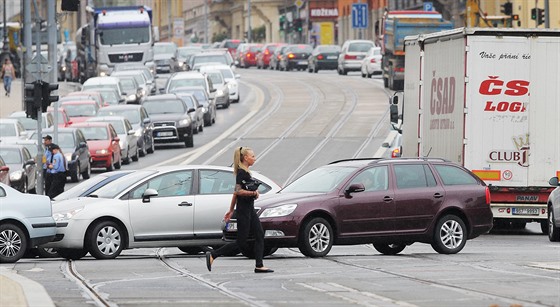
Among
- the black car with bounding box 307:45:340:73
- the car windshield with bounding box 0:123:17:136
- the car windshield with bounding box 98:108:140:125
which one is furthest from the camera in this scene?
the black car with bounding box 307:45:340:73

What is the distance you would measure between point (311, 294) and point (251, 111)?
50437 mm

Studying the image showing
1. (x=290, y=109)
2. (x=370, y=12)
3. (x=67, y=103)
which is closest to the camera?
(x=67, y=103)

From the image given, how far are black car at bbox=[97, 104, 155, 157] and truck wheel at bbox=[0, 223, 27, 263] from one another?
27.3 m

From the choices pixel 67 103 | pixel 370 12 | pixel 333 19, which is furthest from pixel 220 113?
pixel 333 19

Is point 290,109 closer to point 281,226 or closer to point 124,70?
point 124,70

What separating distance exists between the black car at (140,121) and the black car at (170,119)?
753mm

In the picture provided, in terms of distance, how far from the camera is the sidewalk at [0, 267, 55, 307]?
13711mm

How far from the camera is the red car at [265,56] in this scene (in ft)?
337

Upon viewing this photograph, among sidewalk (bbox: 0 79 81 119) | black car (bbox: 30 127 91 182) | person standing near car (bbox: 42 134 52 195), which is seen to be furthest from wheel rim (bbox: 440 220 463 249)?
sidewalk (bbox: 0 79 81 119)

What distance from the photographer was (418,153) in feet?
97.2

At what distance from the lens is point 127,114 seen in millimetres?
50125

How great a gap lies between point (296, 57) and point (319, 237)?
244ft

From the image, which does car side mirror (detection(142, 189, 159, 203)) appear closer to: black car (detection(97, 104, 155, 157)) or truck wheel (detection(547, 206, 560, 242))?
truck wheel (detection(547, 206, 560, 242))

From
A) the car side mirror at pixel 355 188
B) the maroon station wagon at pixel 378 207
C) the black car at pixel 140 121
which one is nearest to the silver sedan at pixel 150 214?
the maroon station wagon at pixel 378 207
